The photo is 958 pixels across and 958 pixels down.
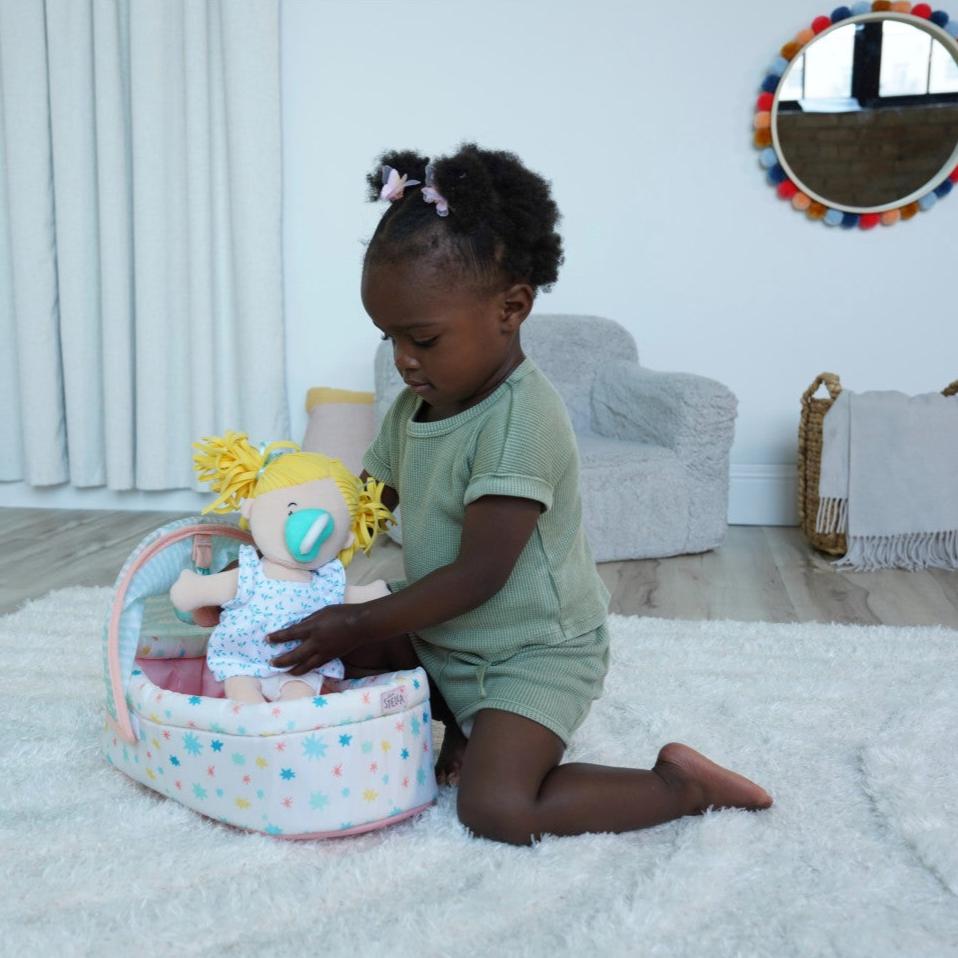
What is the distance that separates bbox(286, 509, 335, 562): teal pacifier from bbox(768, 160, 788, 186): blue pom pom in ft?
7.15

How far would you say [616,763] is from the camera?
1.30 metres

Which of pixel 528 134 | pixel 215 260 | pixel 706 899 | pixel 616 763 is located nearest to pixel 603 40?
pixel 528 134

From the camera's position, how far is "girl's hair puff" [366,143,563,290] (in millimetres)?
1104

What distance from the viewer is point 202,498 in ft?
10.5

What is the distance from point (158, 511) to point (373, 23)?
61.5 inches

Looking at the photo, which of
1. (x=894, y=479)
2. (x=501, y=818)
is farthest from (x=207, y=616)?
(x=894, y=479)

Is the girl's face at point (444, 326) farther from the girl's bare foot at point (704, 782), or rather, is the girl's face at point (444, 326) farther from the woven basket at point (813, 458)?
the woven basket at point (813, 458)

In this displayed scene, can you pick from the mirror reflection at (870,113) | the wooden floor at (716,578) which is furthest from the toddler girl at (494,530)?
the mirror reflection at (870,113)

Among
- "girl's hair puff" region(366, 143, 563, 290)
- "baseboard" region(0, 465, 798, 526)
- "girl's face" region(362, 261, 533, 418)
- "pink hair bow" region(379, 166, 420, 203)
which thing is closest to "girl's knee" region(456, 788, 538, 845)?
"girl's face" region(362, 261, 533, 418)

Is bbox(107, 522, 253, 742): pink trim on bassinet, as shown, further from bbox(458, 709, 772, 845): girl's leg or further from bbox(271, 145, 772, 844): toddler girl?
bbox(458, 709, 772, 845): girl's leg

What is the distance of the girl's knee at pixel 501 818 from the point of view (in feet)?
3.53

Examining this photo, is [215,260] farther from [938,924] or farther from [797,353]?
[938,924]

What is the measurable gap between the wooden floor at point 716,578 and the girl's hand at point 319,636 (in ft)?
3.53

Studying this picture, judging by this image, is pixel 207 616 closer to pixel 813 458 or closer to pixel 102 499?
pixel 813 458
